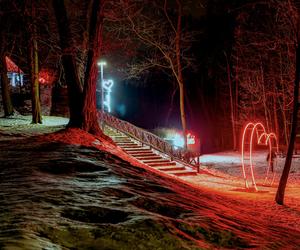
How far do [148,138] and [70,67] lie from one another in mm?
13081

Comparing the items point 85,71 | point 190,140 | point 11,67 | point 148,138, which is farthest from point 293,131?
point 11,67

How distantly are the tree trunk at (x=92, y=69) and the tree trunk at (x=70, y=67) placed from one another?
30 centimetres

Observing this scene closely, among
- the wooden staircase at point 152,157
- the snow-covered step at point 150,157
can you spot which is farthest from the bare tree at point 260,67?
the snow-covered step at point 150,157

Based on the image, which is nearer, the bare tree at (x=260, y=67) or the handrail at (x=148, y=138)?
the handrail at (x=148, y=138)

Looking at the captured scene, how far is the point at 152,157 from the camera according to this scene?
27.0 m

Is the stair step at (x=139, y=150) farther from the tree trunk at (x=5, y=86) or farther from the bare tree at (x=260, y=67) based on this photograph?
the bare tree at (x=260, y=67)

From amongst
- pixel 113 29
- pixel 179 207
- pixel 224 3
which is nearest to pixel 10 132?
pixel 113 29

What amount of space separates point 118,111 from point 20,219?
58.3 meters

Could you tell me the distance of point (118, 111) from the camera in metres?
63.0

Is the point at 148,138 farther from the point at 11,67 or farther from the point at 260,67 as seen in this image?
the point at 11,67

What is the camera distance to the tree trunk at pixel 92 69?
1697 centimetres

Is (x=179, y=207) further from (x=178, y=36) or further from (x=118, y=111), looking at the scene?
(x=118, y=111)

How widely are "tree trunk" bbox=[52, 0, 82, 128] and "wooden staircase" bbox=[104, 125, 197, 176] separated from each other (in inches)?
346

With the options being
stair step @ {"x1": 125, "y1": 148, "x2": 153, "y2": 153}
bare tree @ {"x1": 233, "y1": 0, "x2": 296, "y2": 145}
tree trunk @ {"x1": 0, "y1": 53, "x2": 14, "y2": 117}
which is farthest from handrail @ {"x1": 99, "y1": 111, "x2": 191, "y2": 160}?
bare tree @ {"x1": 233, "y1": 0, "x2": 296, "y2": 145}
